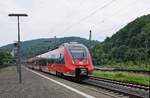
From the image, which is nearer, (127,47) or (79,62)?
(79,62)

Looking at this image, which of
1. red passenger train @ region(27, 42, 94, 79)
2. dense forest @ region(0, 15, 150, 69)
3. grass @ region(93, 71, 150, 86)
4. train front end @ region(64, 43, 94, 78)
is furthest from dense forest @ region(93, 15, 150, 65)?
train front end @ region(64, 43, 94, 78)

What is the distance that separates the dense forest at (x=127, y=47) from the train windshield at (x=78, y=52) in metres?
42.7

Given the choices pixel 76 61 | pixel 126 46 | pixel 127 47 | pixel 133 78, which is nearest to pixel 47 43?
pixel 126 46

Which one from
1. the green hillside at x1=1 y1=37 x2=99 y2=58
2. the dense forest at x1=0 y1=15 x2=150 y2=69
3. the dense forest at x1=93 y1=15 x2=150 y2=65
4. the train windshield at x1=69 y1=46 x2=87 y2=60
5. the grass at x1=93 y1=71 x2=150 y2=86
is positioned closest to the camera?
the grass at x1=93 y1=71 x2=150 y2=86

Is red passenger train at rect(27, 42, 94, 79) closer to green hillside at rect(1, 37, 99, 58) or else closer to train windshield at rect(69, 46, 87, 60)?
train windshield at rect(69, 46, 87, 60)

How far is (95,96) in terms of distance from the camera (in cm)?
1662

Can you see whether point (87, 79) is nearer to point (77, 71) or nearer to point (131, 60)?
point (77, 71)

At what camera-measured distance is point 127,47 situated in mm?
78938

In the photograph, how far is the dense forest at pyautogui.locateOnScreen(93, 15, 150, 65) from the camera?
75.8m

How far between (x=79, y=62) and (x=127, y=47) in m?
51.5

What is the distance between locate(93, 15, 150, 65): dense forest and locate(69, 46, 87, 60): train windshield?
140 feet

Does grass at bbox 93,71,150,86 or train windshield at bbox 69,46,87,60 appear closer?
grass at bbox 93,71,150,86

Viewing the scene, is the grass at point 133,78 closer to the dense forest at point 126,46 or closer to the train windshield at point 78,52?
the train windshield at point 78,52

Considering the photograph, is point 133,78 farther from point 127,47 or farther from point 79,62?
point 127,47
